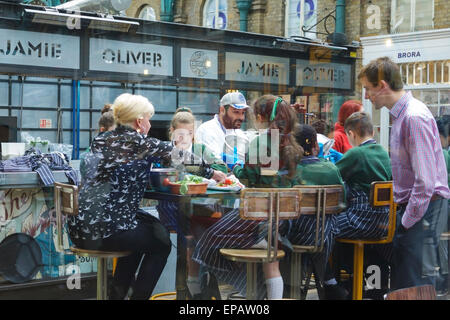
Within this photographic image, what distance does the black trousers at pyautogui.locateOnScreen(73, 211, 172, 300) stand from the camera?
10.6ft

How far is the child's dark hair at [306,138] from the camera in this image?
3.59 meters

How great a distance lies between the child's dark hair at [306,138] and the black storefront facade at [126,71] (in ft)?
1.06

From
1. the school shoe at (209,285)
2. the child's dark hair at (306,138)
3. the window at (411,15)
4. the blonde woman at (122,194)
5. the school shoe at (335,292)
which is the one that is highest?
the window at (411,15)

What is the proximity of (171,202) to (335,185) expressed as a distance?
2.90 feet

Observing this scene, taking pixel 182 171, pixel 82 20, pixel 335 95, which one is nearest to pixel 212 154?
pixel 182 171

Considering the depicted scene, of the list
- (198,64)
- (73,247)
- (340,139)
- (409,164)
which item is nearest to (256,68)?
(198,64)

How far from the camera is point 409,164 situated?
3.12m

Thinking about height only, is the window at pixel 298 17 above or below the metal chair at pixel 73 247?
above

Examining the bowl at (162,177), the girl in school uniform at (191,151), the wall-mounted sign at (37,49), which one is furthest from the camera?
the wall-mounted sign at (37,49)

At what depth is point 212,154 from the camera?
398 centimetres

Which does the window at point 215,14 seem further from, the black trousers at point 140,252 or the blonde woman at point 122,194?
the black trousers at point 140,252

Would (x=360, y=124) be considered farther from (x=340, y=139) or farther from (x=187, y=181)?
(x=187, y=181)

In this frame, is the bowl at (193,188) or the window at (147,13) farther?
the window at (147,13)

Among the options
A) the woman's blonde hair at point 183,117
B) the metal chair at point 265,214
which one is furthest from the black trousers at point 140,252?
the woman's blonde hair at point 183,117
